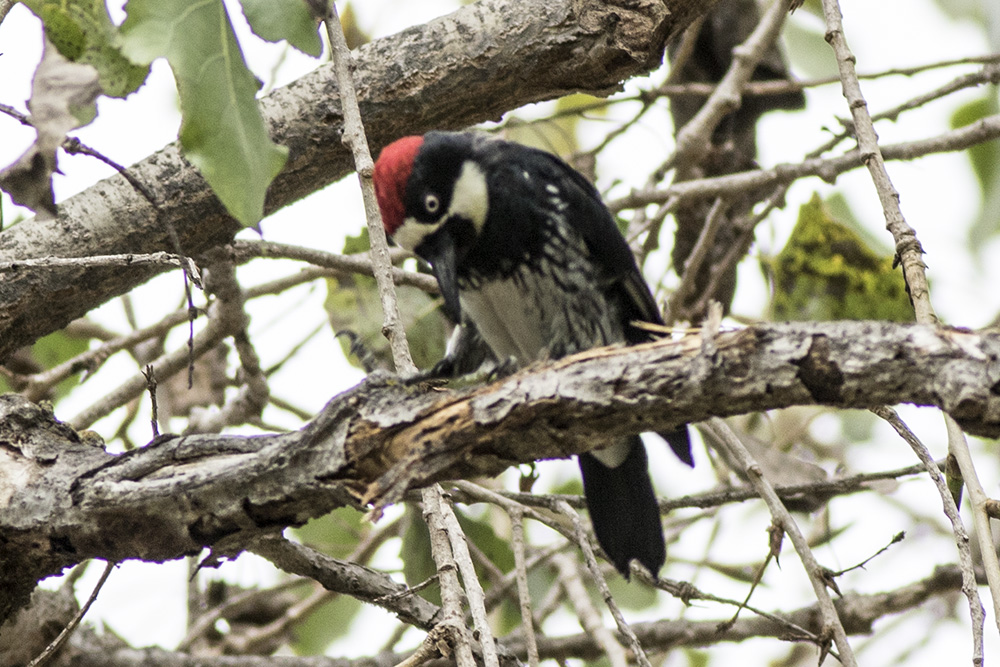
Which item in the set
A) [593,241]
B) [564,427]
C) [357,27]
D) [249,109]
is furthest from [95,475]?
[357,27]

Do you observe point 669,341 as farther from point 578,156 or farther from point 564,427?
point 578,156

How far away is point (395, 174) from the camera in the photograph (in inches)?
89.4

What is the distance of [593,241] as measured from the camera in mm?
2492

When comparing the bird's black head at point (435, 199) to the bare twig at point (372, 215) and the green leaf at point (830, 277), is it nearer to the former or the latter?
the bare twig at point (372, 215)

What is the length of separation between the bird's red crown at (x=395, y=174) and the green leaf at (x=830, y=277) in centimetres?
183

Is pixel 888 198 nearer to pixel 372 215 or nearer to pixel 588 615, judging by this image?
pixel 372 215

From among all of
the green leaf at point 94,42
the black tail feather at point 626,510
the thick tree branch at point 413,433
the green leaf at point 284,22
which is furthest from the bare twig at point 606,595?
the green leaf at point 94,42

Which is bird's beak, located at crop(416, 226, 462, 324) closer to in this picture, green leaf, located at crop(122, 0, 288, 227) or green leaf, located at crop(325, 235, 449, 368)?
green leaf, located at crop(122, 0, 288, 227)

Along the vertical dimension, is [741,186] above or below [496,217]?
above

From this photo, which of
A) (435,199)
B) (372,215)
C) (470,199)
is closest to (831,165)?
(470,199)

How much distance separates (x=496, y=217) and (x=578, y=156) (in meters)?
1.51

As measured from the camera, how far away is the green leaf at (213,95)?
1.59 meters

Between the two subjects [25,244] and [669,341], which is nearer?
[669,341]

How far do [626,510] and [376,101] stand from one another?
1.28m
